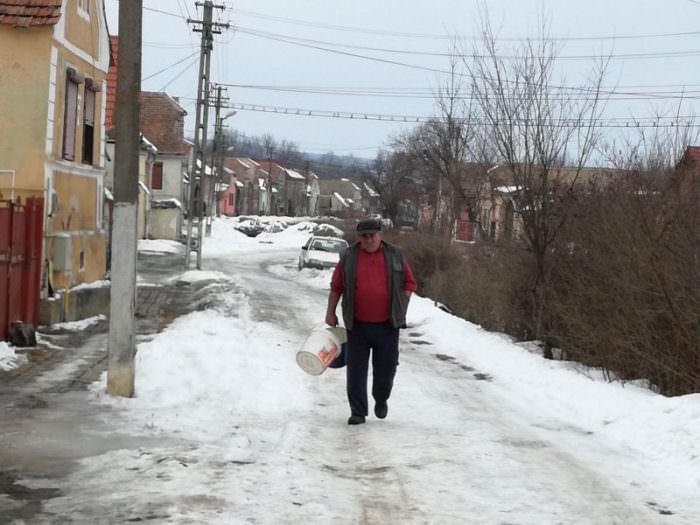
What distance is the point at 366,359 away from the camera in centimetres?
797

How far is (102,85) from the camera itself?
18266mm

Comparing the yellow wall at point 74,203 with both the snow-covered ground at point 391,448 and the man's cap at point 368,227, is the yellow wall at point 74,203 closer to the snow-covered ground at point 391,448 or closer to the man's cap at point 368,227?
the snow-covered ground at point 391,448

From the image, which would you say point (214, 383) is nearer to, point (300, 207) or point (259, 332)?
point (259, 332)

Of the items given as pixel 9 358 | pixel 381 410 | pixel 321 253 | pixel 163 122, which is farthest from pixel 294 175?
pixel 381 410

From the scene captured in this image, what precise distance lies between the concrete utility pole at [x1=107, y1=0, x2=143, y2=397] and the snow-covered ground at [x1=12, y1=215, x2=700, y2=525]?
44cm

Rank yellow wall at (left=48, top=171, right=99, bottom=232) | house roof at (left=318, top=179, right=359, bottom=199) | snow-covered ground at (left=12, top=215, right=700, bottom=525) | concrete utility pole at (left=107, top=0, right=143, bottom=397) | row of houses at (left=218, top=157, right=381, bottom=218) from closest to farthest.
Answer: snow-covered ground at (left=12, top=215, right=700, bottom=525)
concrete utility pole at (left=107, top=0, right=143, bottom=397)
yellow wall at (left=48, top=171, right=99, bottom=232)
row of houses at (left=218, top=157, right=381, bottom=218)
house roof at (left=318, top=179, right=359, bottom=199)

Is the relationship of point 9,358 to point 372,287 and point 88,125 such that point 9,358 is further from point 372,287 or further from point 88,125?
point 88,125

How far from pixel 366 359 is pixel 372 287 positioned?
0.65 meters

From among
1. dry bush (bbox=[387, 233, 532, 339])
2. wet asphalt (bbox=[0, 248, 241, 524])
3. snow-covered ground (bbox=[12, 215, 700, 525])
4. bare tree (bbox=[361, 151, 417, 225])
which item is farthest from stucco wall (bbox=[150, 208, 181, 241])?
snow-covered ground (bbox=[12, 215, 700, 525])

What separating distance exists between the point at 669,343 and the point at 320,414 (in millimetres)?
3954

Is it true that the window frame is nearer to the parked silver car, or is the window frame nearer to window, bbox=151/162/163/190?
the parked silver car

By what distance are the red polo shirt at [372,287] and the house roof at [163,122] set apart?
166 ft

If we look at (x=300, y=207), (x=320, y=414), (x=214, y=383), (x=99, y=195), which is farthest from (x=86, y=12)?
(x=300, y=207)

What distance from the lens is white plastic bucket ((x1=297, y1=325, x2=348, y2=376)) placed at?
7859 millimetres
